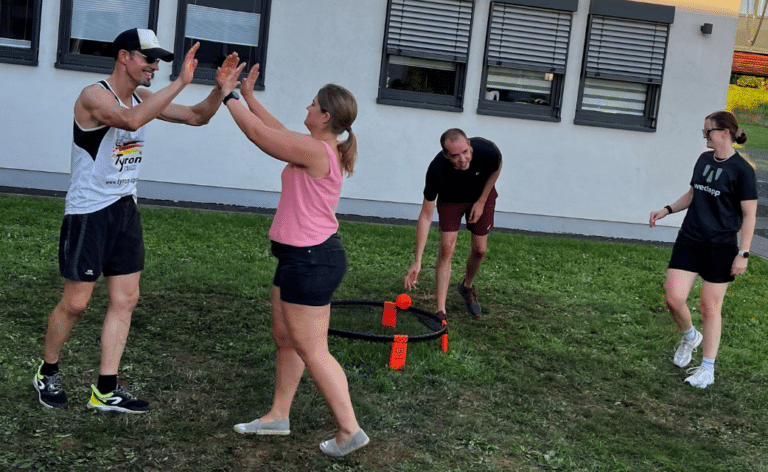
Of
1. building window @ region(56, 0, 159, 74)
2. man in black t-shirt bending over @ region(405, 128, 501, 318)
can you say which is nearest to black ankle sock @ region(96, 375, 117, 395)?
man in black t-shirt bending over @ region(405, 128, 501, 318)

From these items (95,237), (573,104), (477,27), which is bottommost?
(95,237)

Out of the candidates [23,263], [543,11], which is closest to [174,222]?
[23,263]

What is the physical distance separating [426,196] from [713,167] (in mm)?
2141

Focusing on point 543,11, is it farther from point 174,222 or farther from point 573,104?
point 174,222

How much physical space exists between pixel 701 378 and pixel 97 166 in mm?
4365

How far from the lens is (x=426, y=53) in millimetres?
12945

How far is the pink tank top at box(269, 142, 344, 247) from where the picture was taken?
441 cm

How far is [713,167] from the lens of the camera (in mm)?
6410

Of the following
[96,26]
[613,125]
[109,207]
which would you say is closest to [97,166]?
[109,207]

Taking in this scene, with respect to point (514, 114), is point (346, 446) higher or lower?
lower

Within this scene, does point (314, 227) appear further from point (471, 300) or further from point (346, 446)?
point (471, 300)

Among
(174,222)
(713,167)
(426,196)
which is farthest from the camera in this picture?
(174,222)

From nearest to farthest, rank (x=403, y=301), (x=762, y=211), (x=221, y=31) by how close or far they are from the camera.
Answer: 1. (x=403, y=301)
2. (x=221, y=31)
3. (x=762, y=211)

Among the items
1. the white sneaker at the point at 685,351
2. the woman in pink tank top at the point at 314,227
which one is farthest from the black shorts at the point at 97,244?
the white sneaker at the point at 685,351
